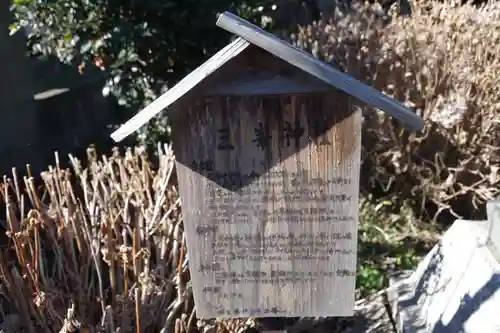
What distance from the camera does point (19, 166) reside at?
5.47 meters

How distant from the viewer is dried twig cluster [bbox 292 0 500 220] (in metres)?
4.48

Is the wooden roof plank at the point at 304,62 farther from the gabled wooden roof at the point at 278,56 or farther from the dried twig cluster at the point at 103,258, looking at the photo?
the dried twig cluster at the point at 103,258

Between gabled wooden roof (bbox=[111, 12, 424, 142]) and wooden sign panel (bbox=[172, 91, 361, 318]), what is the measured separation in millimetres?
111

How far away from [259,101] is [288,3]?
16.9 feet

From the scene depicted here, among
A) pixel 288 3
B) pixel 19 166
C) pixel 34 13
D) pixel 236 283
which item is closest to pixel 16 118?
pixel 19 166

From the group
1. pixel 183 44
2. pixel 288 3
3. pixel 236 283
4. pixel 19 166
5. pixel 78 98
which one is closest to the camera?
pixel 236 283

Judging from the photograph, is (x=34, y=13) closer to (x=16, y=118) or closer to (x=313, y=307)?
(x=16, y=118)

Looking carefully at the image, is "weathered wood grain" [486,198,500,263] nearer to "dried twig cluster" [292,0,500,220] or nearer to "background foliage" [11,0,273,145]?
"dried twig cluster" [292,0,500,220]

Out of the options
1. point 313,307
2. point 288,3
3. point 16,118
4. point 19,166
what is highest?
point 288,3

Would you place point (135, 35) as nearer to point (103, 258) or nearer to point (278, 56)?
point (103, 258)

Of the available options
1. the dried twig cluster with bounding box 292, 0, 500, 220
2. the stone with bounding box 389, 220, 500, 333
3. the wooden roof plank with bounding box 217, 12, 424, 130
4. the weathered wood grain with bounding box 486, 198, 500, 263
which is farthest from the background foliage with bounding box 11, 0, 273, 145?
the wooden roof plank with bounding box 217, 12, 424, 130

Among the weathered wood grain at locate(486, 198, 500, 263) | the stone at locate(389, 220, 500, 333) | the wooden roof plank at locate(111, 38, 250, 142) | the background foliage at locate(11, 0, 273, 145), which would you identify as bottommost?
the stone at locate(389, 220, 500, 333)

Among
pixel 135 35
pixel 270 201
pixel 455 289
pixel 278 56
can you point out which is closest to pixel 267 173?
pixel 270 201

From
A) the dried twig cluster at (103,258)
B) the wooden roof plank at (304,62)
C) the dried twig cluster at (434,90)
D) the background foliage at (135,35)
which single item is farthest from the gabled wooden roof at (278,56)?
the background foliage at (135,35)
